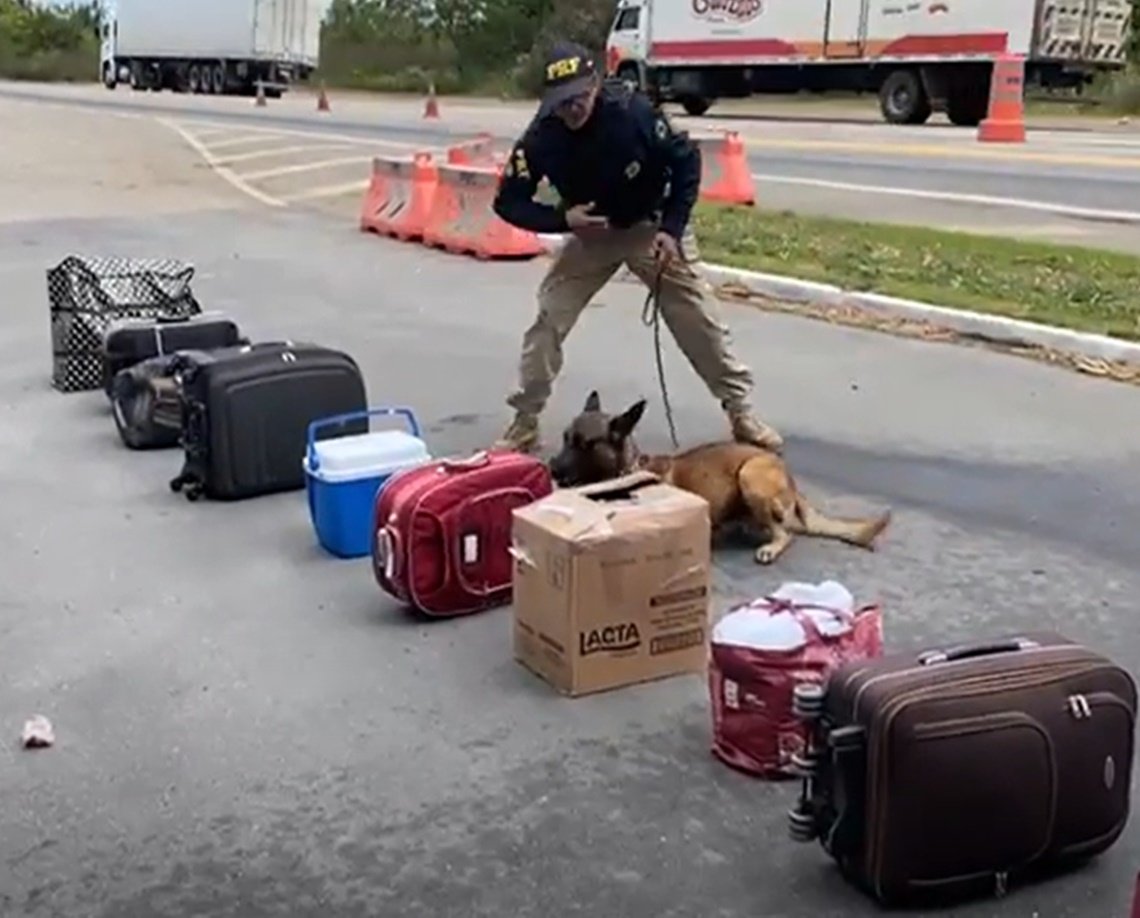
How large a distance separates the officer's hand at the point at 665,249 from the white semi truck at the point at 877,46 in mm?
23393

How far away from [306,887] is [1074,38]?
30235 millimetres

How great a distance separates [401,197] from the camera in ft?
52.1

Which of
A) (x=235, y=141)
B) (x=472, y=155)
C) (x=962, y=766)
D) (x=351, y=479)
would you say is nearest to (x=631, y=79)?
(x=351, y=479)

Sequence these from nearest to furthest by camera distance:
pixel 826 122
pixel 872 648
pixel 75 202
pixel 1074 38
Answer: pixel 872 648 < pixel 75 202 < pixel 1074 38 < pixel 826 122

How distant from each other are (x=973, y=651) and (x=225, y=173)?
20.2m

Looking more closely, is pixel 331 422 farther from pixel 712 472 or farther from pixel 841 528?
pixel 841 528

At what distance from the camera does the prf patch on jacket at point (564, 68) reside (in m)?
6.17

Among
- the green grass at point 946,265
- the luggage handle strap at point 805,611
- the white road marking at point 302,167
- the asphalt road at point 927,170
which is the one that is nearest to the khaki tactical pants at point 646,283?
the luggage handle strap at point 805,611

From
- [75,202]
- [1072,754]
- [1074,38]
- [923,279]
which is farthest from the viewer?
[1074,38]

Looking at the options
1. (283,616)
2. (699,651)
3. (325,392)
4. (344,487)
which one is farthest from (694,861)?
(325,392)

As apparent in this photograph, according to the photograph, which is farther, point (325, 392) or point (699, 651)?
point (325, 392)

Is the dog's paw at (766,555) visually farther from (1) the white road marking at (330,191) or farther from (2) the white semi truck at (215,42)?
(2) the white semi truck at (215,42)

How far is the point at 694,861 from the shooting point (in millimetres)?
3873

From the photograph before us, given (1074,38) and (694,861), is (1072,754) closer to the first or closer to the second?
(694,861)
